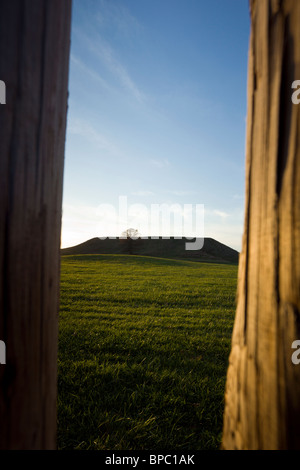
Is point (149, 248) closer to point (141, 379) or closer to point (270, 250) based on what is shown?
point (141, 379)

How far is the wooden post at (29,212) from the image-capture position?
2.39 ft

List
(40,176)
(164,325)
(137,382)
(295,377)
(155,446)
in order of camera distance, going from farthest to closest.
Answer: (164,325)
(137,382)
(155,446)
(40,176)
(295,377)

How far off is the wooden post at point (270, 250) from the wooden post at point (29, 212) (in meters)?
0.61

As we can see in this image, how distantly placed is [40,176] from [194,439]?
2.70 m

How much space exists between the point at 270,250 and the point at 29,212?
0.70 metres

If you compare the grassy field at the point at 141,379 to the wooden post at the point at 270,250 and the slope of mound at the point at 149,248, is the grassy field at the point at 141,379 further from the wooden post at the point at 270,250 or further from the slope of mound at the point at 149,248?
the slope of mound at the point at 149,248

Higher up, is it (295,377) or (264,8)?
(264,8)

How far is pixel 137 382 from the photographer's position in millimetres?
3400

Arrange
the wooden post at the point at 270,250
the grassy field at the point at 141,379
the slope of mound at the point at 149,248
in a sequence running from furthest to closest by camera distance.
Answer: the slope of mound at the point at 149,248 → the grassy field at the point at 141,379 → the wooden post at the point at 270,250

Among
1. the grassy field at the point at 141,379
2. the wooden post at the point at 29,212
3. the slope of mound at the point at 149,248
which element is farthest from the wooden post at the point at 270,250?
the slope of mound at the point at 149,248

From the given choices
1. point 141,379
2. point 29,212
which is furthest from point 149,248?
point 29,212

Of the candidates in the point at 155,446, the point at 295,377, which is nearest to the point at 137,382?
the point at 155,446
